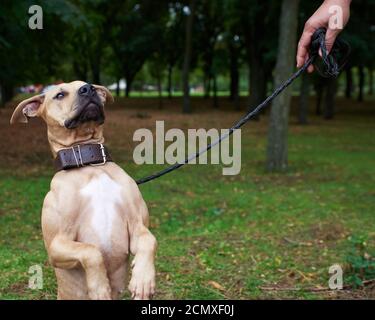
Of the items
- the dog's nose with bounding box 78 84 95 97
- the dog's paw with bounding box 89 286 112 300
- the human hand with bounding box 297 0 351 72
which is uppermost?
the human hand with bounding box 297 0 351 72

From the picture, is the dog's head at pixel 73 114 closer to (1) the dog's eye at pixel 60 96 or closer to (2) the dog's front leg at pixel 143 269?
(1) the dog's eye at pixel 60 96

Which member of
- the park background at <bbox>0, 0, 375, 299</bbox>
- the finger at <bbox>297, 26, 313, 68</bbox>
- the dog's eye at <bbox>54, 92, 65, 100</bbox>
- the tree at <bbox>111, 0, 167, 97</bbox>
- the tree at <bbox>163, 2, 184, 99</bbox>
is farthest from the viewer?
the tree at <bbox>163, 2, 184, 99</bbox>

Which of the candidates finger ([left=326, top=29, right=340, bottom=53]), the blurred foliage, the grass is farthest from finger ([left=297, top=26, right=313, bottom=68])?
the blurred foliage

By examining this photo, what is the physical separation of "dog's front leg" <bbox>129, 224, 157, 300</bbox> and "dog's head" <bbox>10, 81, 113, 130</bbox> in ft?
2.41

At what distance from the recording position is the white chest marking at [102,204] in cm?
304

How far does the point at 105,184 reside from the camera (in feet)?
10.2

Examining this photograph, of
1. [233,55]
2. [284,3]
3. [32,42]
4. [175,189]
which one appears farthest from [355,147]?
[233,55]

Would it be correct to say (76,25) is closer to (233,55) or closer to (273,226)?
(273,226)

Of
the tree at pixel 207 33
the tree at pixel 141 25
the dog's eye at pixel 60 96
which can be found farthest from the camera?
the tree at pixel 207 33

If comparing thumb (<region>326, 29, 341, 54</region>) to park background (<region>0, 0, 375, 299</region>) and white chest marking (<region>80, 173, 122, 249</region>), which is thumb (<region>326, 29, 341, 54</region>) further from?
park background (<region>0, 0, 375, 299</region>)

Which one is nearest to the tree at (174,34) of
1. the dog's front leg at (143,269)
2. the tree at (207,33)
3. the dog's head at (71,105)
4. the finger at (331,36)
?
the tree at (207,33)

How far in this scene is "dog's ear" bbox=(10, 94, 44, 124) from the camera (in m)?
3.44

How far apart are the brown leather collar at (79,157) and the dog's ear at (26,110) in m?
0.45

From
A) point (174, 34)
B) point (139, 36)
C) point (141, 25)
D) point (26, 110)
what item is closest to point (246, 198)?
point (26, 110)
